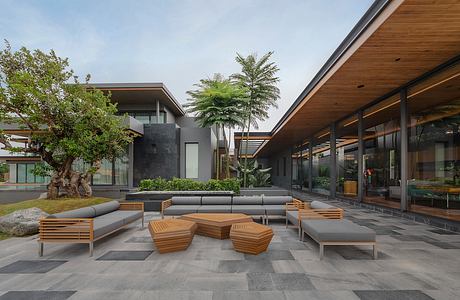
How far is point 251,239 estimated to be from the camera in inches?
179

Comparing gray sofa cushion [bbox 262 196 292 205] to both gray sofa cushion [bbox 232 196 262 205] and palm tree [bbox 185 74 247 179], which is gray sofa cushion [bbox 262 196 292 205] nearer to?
gray sofa cushion [bbox 232 196 262 205]

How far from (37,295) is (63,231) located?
5.62 ft

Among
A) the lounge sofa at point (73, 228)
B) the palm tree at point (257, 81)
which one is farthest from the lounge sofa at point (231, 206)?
the palm tree at point (257, 81)

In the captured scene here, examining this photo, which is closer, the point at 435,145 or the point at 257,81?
the point at 435,145

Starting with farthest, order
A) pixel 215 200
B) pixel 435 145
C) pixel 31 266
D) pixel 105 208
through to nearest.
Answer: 1. pixel 215 200
2. pixel 435 145
3. pixel 105 208
4. pixel 31 266

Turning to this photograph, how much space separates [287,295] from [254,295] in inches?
16.2

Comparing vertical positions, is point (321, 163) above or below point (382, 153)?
below

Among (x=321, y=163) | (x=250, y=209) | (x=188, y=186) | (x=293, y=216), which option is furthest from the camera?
(x=321, y=163)

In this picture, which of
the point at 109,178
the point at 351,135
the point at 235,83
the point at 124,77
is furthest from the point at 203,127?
the point at 124,77

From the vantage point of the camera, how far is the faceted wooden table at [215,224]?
19.0ft

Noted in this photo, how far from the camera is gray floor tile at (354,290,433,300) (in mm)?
3045

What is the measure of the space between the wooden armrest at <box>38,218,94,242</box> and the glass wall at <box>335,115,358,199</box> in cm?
1118

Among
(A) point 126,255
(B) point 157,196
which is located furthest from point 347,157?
(A) point 126,255

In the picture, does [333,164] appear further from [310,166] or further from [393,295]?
[393,295]
